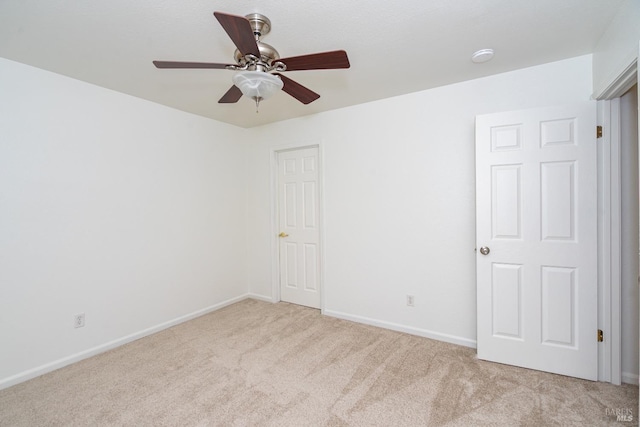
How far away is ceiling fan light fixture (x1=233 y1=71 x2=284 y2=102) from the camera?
1.48 metres

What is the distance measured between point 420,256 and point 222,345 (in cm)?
210

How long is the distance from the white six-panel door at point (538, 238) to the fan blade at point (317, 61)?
1452mm

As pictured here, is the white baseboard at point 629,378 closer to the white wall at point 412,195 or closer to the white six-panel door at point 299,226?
the white wall at point 412,195

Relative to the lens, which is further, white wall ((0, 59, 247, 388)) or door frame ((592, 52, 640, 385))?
white wall ((0, 59, 247, 388))

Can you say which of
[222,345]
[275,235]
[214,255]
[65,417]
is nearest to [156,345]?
[222,345]

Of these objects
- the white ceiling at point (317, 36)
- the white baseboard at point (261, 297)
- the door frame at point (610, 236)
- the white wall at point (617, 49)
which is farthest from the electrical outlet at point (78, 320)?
the white wall at point (617, 49)

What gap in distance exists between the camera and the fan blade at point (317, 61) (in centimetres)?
147

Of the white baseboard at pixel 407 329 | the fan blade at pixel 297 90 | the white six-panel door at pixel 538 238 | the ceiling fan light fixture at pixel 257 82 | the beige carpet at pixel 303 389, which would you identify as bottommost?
the beige carpet at pixel 303 389

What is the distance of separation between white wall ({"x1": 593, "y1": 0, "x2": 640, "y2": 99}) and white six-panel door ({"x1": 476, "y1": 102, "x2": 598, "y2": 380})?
8.2 inches

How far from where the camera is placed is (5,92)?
6.89 ft

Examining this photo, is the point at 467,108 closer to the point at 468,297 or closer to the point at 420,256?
the point at 420,256

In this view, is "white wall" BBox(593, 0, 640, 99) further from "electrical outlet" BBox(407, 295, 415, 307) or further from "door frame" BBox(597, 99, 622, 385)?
"electrical outlet" BBox(407, 295, 415, 307)

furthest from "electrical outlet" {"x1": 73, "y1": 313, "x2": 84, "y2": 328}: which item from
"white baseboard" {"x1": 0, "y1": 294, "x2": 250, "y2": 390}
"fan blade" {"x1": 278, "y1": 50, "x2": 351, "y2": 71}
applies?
"fan blade" {"x1": 278, "y1": 50, "x2": 351, "y2": 71}

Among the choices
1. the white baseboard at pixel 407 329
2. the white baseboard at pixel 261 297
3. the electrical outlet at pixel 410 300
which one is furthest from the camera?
the white baseboard at pixel 261 297
